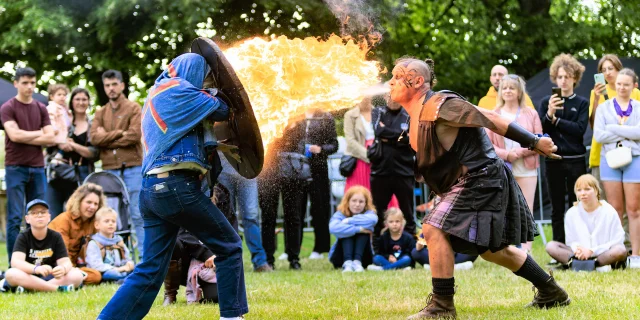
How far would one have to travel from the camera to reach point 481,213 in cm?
605

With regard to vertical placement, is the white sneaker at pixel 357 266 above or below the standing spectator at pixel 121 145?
below

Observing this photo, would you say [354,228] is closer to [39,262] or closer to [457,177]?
[39,262]

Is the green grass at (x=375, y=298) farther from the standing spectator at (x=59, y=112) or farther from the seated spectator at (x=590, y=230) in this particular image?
the standing spectator at (x=59, y=112)

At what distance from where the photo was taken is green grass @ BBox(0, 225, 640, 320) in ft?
21.4

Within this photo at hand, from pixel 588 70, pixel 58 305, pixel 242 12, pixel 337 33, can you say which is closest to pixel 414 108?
pixel 337 33

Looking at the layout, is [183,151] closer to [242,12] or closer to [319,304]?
[319,304]

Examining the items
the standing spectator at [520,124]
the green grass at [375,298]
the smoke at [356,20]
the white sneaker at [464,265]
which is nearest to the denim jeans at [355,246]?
the green grass at [375,298]

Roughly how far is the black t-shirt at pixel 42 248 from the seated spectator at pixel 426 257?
145 inches

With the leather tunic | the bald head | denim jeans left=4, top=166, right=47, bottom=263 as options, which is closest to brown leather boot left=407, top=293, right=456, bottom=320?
the leather tunic

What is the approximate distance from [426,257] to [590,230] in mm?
1776

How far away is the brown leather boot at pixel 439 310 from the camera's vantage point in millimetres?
6127

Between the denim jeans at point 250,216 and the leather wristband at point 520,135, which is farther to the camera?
the denim jeans at point 250,216

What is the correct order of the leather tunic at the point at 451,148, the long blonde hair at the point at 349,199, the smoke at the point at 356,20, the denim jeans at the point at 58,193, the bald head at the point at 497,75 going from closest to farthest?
the leather tunic at the point at 451,148, the smoke at the point at 356,20, the long blonde hair at the point at 349,199, the bald head at the point at 497,75, the denim jeans at the point at 58,193

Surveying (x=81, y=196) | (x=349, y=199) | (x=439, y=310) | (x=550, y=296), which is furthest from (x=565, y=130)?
(x=81, y=196)
